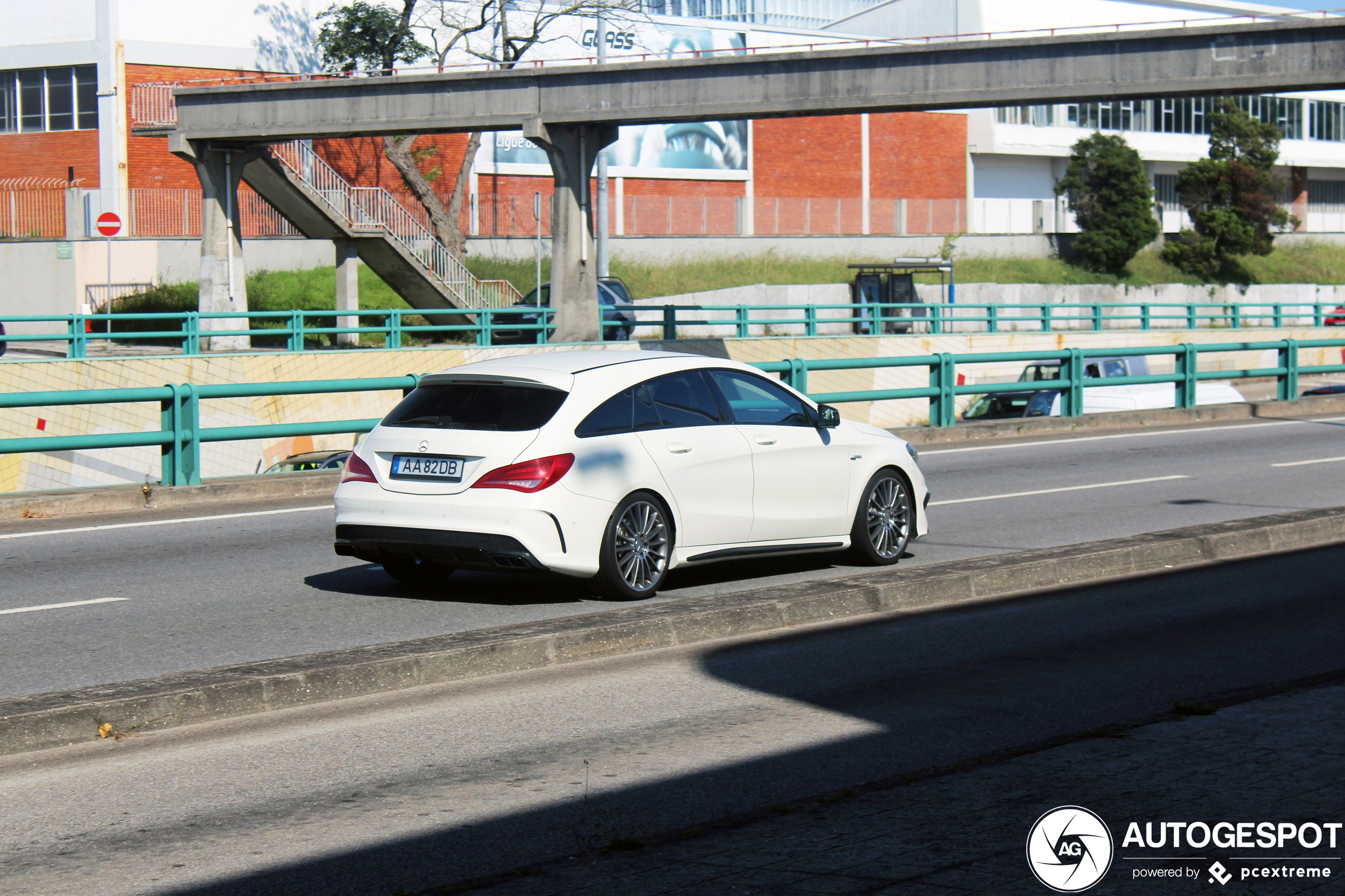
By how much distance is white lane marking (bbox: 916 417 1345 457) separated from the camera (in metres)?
20.4

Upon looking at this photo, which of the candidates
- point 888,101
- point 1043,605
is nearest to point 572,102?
point 888,101

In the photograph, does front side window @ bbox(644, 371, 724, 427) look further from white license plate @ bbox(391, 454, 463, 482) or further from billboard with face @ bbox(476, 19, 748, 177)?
billboard with face @ bbox(476, 19, 748, 177)

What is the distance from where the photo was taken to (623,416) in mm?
9516

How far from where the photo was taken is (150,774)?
19.5ft

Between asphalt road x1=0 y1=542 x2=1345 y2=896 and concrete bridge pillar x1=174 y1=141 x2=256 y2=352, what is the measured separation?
3212 cm

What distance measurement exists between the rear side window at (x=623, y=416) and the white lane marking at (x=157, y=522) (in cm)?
336

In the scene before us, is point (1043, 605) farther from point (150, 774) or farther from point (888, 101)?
point (888, 101)

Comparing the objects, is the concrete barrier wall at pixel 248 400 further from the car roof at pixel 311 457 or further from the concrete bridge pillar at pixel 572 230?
the concrete bridge pillar at pixel 572 230

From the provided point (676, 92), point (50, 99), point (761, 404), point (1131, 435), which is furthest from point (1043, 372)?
point (50, 99)

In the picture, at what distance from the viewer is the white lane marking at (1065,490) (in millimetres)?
15031

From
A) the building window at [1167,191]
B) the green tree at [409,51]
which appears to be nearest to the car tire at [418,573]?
the green tree at [409,51]

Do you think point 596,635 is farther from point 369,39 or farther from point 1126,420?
point 369,39

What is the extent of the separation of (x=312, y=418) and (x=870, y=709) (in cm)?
1942

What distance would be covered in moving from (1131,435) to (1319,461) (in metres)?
4.13
